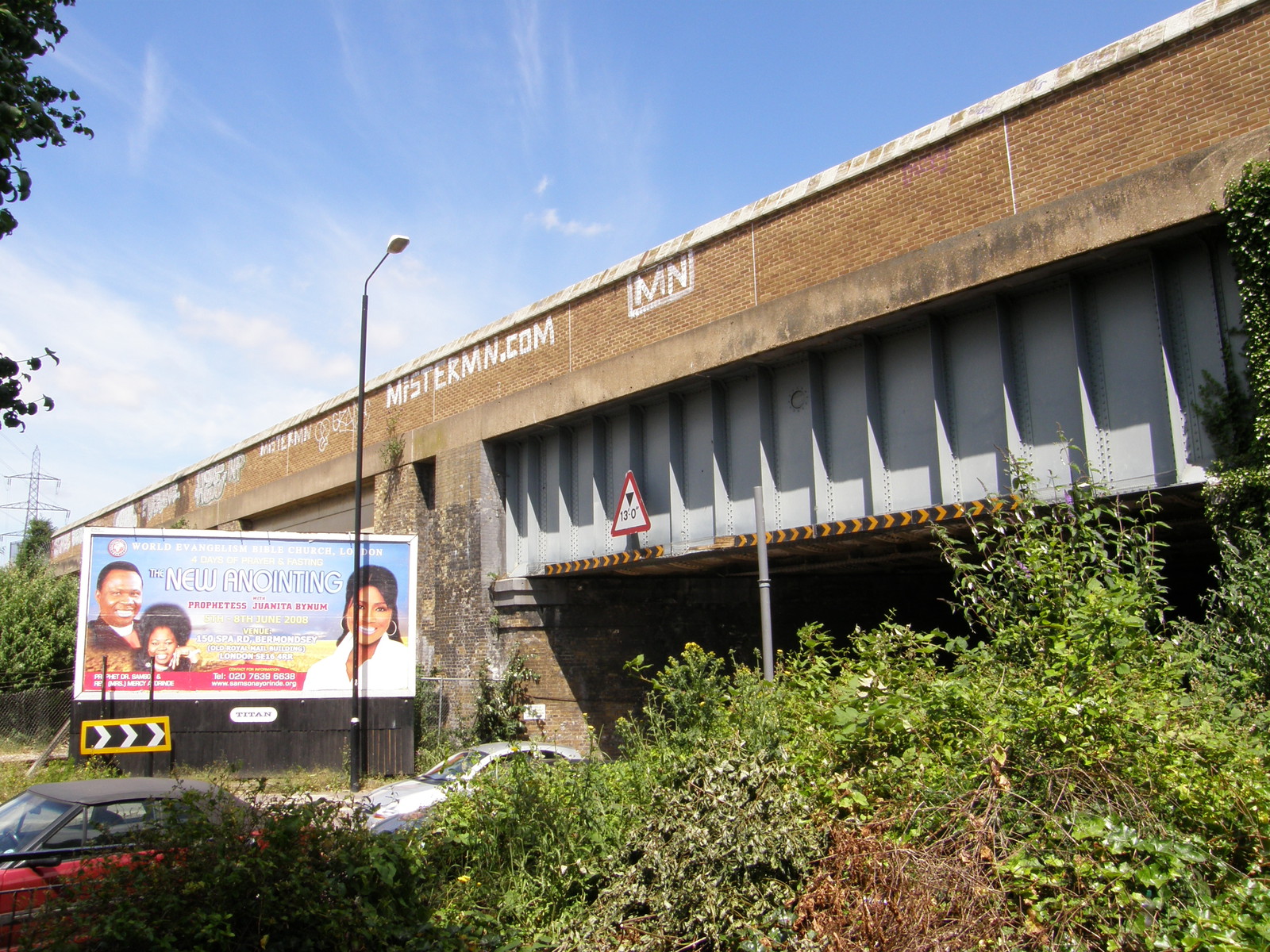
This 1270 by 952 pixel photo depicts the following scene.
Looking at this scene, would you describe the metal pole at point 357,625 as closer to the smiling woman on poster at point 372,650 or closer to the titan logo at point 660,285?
the smiling woman on poster at point 372,650

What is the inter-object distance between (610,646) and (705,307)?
6843 millimetres

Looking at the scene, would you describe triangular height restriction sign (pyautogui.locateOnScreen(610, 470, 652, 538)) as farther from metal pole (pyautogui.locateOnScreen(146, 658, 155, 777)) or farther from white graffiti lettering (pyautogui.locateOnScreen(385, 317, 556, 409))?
metal pole (pyautogui.locateOnScreen(146, 658, 155, 777))

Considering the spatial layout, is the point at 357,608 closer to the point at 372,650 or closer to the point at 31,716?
the point at 372,650

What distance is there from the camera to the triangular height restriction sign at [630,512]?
15414 mm

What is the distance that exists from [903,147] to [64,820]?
11661 mm

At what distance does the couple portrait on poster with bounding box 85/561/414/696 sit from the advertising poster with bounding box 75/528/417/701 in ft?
0.06

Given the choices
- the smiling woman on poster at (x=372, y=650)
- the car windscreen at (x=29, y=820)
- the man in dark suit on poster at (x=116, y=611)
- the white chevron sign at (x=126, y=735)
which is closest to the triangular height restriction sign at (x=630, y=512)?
the smiling woman on poster at (x=372, y=650)

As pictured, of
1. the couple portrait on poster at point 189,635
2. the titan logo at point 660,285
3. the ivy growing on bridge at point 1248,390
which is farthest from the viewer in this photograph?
the couple portrait on poster at point 189,635

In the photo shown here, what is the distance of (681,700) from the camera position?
9430mm

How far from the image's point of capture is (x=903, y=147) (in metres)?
12.6

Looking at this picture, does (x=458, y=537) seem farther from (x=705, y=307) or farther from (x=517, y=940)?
(x=517, y=940)

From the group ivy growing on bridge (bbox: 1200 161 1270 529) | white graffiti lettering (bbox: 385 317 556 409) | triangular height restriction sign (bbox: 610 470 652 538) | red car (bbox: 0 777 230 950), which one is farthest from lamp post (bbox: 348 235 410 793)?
ivy growing on bridge (bbox: 1200 161 1270 529)

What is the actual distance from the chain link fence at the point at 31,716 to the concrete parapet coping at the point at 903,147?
12174 mm

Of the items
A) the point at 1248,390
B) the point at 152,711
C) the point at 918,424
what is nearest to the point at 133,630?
the point at 152,711
